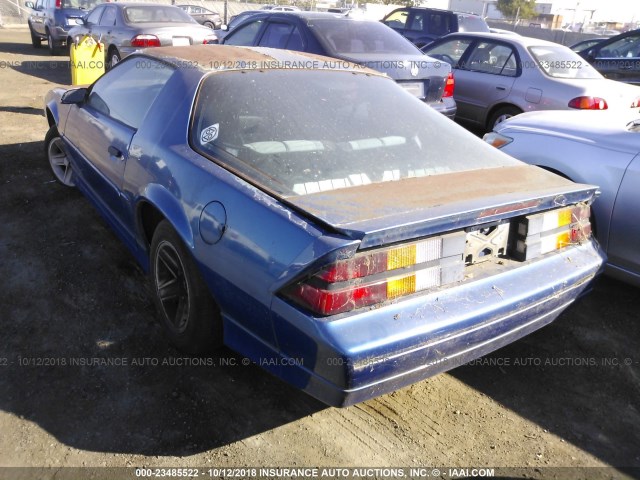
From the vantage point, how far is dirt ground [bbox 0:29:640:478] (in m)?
2.29

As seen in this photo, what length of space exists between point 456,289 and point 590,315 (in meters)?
1.68

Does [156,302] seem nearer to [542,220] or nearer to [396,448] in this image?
[396,448]

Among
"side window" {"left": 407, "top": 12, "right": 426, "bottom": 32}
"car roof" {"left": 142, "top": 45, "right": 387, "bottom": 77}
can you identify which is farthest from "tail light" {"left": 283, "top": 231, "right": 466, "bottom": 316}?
"side window" {"left": 407, "top": 12, "right": 426, "bottom": 32}

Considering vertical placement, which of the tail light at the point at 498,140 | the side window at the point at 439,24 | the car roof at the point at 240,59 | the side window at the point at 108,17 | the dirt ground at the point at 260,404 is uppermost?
the side window at the point at 439,24

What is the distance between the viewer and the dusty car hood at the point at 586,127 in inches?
138

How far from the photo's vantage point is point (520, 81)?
22.7ft

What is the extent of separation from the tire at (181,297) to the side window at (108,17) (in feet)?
28.9

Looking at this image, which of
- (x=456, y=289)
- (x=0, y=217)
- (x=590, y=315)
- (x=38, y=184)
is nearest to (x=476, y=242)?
(x=456, y=289)

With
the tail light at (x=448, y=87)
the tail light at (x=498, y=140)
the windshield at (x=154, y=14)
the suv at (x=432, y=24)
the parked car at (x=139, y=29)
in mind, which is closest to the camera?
the tail light at (x=498, y=140)

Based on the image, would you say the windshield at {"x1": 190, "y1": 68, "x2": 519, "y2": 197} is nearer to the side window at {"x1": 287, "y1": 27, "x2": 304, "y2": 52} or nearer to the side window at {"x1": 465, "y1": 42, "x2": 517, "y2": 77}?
the side window at {"x1": 287, "y1": 27, "x2": 304, "y2": 52}

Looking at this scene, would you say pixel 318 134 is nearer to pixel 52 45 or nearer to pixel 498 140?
pixel 498 140

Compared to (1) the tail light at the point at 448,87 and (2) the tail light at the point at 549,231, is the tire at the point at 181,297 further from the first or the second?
(1) the tail light at the point at 448,87

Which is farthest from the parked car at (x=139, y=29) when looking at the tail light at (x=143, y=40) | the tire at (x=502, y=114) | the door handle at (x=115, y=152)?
the door handle at (x=115, y=152)

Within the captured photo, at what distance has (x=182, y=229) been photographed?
100 inches
